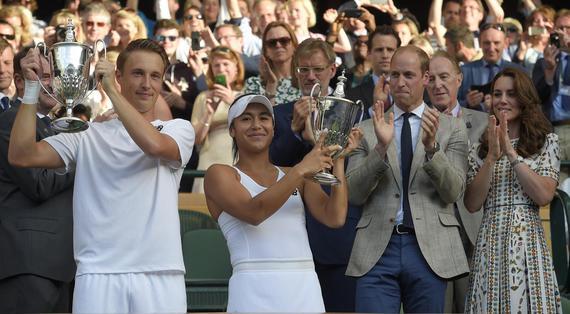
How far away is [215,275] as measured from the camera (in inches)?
331

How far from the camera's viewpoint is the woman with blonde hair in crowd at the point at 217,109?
9852 mm

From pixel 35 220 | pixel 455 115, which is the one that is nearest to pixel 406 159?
pixel 455 115

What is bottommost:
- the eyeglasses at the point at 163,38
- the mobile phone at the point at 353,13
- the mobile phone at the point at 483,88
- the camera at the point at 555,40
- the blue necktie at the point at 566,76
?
the mobile phone at the point at 483,88

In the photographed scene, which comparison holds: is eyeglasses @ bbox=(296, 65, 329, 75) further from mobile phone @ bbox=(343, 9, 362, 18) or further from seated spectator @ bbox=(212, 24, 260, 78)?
mobile phone @ bbox=(343, 9, 362, 18)

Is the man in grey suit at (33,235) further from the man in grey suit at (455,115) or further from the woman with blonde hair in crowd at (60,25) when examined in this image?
the woman with blonde hair in crowd at (60,25)

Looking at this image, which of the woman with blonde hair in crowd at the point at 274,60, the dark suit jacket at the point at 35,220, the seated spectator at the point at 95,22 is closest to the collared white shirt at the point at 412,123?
the woman with blonde hair in crowd at the point at 274,60

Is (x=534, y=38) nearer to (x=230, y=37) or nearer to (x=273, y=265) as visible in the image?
(x=230, y=37)

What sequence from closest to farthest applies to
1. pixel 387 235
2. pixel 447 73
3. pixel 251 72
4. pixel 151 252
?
pixel 151 252, pixel 387 235, pixel 447 73, pixel 251 72

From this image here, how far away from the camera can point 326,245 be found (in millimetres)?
7145

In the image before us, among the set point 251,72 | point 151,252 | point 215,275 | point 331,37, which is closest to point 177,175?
point 151,252

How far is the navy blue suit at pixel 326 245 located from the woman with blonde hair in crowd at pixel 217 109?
2.56m

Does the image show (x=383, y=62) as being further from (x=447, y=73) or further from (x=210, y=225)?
(x=210, y=225)

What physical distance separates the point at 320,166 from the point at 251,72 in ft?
17.6

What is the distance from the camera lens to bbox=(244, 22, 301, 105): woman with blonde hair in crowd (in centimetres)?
837
